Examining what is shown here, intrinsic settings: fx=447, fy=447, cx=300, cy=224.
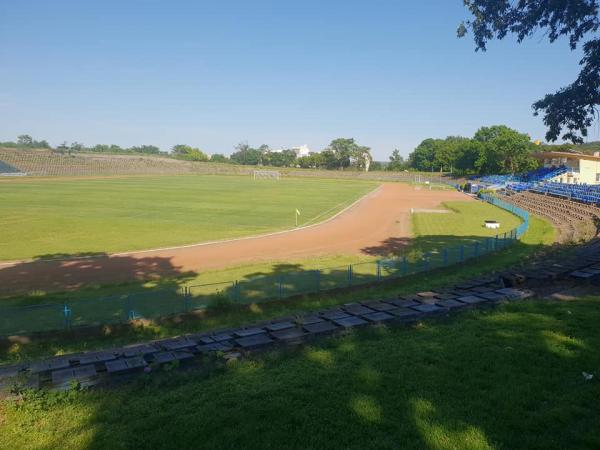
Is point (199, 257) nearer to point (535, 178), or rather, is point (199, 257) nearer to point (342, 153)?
point (535, 178)

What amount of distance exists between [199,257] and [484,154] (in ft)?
321

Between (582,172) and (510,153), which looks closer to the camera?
(582,172)

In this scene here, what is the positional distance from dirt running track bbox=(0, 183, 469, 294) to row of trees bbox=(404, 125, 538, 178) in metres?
68.9

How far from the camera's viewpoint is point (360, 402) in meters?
7.12

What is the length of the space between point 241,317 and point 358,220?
32.3 metres

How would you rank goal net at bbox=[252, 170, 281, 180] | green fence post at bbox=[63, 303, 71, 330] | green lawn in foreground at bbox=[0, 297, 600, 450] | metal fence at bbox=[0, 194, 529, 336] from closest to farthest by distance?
green lawn in foreground at bbox=[0, 297, 600, 450] → green fence post at bbox=[63, 303, 71, 330] → metal fence at bbox=[0, 194, 529, 336] → goal net at bbox=[252, 170, 281, 180]

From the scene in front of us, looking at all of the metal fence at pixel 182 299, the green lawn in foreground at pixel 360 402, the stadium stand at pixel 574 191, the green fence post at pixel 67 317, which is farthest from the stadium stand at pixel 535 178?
the green fence post at pixel 67 317

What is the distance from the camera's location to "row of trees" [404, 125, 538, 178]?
9812cm

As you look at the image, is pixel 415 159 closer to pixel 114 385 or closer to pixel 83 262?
pixel 83 262

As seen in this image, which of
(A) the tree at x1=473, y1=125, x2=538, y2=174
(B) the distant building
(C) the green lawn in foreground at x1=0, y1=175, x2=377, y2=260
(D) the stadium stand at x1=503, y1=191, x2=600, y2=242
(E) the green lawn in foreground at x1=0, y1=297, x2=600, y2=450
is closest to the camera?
(E) the green lawn in foreground at x1=0, y1=297, x2=600, y2=450

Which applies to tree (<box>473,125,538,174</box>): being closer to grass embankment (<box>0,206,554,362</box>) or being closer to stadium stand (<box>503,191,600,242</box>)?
stadium stand (<box>503,191,600,242</box>)

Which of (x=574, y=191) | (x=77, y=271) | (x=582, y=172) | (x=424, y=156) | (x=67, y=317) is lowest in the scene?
(x=77, y=271)

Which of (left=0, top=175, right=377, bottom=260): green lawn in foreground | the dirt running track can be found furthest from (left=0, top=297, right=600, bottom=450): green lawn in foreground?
(left=0, top=175, right=377, bottom=260): green lawn in foreground

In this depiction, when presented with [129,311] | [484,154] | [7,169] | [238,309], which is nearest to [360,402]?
[238,309]
